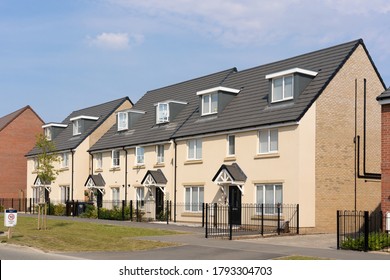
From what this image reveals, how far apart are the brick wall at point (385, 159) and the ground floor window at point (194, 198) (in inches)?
541

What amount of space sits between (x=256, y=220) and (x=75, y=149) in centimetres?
2324

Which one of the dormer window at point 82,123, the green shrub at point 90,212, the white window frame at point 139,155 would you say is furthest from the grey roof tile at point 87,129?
the white window frame at point 139,155

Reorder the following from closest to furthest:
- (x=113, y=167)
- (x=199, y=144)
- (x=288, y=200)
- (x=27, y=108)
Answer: (x=288, y=200), (x=199, y=144), (x=113, y=167), (x=27, y=108)

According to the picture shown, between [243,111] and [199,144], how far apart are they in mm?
3959

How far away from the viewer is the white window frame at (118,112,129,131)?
46.4 metres

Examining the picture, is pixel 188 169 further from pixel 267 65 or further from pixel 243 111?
pixel 267 65

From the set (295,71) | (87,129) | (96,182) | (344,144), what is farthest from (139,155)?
(344,144)

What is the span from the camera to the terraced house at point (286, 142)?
29953 millimetres

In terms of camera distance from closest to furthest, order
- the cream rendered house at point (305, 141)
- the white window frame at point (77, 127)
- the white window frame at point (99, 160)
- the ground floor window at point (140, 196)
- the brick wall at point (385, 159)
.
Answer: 1. the brick wall at point (385, 159)
2. the cream rendered house at point (305, 141)
3. the ground floor window at point (140, 196)
4. the white window frame at point (99, 160)
5. the white window frame at point (77, 127)

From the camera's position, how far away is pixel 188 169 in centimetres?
3719

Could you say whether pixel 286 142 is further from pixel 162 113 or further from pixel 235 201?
pixel 162 113

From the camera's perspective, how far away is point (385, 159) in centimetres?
2438

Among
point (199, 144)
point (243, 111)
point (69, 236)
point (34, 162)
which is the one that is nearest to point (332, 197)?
point (243, 111)

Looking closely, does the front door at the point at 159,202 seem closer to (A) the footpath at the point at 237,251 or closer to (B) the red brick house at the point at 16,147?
(A) the footpath at the point at 237,251
